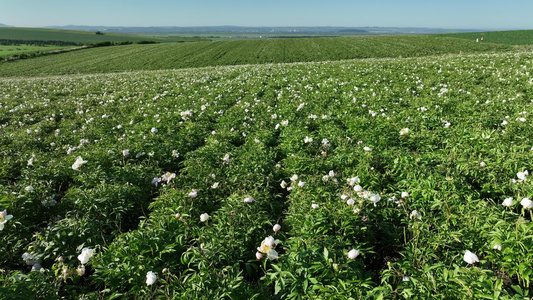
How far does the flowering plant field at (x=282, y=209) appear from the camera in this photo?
2441 millimetres

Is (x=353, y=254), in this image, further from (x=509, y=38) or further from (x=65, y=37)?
(x=65, y=37)

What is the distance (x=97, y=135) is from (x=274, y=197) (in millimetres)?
5677

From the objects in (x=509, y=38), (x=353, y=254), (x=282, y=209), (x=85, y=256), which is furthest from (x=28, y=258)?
Result: (x=509, y=38)

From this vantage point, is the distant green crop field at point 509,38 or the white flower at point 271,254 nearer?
the white flower at point 271,254

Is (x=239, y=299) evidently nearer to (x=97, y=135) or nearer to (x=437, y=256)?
(x=437, y=256)

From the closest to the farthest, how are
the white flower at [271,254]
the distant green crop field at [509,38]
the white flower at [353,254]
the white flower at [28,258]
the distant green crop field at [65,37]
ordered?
the white flower at [353,254], the white flower at [271,254], the white flower at [28,258], the distant green crop field at [509,38], the distant green crop field at [65,37]

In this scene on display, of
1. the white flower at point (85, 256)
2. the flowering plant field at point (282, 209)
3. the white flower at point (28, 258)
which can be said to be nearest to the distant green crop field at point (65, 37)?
the flowering plant field at point (282, 209)

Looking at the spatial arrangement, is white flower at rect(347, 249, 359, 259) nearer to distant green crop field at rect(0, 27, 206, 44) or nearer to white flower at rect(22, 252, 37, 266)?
white flower at rect(22, 252, 37, 266)

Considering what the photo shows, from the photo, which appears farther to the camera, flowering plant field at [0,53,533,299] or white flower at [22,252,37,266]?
white flower at [22,252,37,266]

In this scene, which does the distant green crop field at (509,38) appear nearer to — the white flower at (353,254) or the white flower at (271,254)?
the white flower at (353,254)

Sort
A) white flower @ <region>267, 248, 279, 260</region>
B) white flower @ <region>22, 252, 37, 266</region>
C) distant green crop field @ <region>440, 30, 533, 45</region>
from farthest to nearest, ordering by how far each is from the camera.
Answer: distant green crop field @ <region>440, 30, 533, 45</region> < white flower @ <region>22, 252, 37, 266</region> < white flower @ <region>267, 248, 279, 260</region>

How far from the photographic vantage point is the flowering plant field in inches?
96.1

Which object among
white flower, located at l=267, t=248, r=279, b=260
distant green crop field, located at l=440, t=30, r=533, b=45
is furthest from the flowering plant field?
distant green crop field, located at l=440, t=30, r=533, b=45

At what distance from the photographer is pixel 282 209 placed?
405 cm
